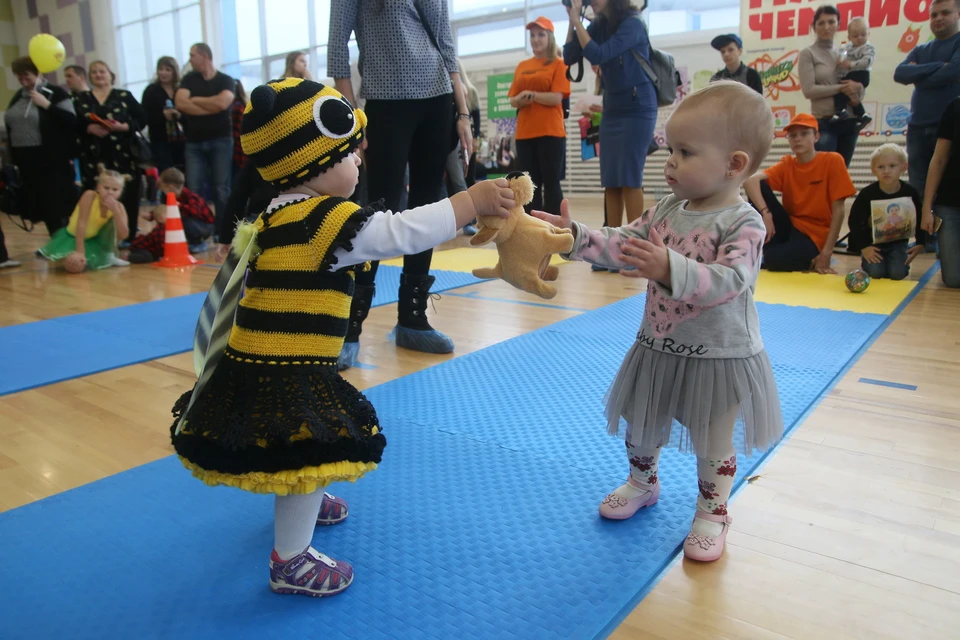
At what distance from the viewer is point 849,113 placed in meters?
4.66

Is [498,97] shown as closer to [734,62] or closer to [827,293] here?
[734,62]

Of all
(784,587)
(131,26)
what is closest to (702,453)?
(784,587)

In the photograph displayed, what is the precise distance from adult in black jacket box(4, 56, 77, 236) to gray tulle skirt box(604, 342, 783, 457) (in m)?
5.21

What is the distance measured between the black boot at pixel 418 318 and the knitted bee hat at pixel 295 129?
141 centimetres

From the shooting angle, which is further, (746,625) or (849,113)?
(849,113)

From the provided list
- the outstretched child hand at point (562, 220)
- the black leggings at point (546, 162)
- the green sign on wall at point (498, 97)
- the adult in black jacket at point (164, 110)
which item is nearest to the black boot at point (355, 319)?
the outstretched child hand at point (562, 220)

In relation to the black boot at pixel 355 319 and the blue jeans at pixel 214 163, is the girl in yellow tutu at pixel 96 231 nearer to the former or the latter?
the blue jeans at pixel 214 163

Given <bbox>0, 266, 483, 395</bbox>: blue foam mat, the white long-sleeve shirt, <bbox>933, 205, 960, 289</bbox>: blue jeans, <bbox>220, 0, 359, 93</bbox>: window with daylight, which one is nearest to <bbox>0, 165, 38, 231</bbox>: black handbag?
<bbox>0, 266, 483, 395</bbox>: blue foam mat

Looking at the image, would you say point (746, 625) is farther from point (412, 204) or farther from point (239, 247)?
Result: point (412, 204)

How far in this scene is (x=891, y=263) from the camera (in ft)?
12.7

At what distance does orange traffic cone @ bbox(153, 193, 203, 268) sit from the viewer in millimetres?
5020

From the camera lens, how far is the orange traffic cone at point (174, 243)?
5020 millimetres

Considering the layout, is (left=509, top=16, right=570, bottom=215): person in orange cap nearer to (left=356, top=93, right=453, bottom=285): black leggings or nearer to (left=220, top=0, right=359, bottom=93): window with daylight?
(left=356, top=93, right=453, bottom=285): black leggings

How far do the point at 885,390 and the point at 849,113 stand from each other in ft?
10.6
